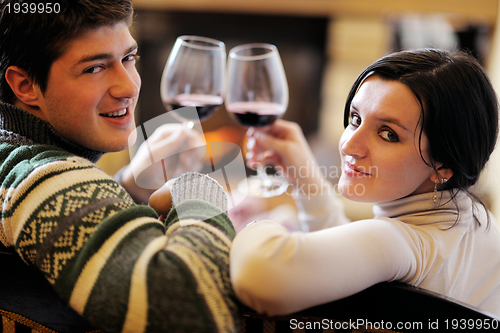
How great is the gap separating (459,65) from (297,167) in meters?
0.55

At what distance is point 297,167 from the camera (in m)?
1.16

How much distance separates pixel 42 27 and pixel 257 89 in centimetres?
52

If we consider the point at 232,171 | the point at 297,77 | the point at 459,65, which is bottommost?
Result: the point at 297,77

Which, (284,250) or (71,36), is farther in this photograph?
(71,36)

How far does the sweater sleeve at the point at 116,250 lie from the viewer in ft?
1.63

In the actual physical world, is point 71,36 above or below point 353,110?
above

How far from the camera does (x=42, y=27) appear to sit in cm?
74

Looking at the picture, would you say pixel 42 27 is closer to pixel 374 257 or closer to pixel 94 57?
pixel 94 57

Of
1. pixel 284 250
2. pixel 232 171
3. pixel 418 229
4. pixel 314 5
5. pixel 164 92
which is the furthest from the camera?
pixel 314 5

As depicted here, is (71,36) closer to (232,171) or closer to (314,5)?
(232,171)

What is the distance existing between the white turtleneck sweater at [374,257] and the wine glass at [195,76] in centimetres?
53

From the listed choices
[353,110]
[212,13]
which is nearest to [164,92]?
[353,110]

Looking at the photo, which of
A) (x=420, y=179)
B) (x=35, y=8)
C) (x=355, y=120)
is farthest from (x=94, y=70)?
(x=420, y=179)

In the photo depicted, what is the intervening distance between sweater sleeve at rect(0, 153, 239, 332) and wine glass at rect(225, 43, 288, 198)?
1.50 feet
